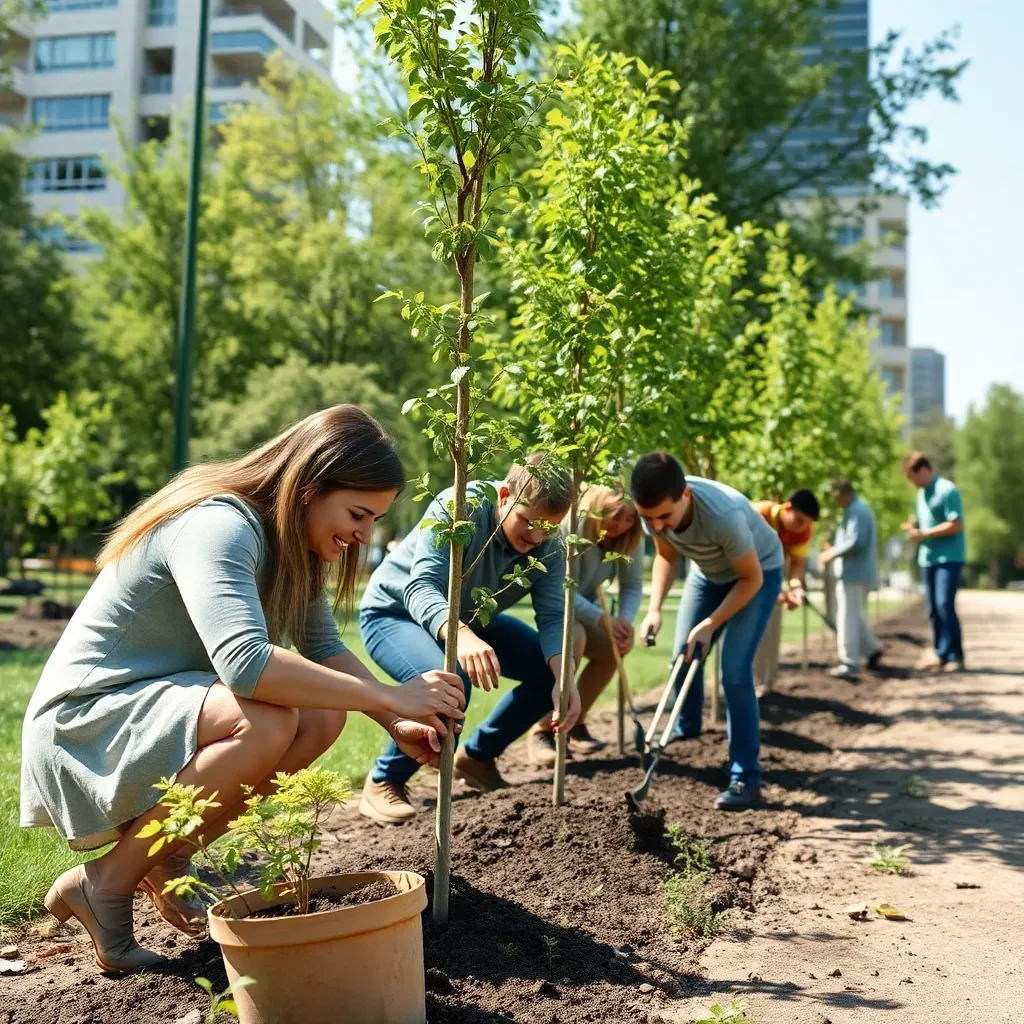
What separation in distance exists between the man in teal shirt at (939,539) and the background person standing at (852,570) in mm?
518

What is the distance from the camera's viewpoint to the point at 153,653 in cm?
322

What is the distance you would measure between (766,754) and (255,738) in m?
4.79

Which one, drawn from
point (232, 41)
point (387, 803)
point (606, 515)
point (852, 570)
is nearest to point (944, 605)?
point (852, 570)

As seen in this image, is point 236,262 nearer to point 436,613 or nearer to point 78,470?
point 78,470

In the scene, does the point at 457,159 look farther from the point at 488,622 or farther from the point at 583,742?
the point at 583,742

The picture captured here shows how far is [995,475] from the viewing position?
6569 cm

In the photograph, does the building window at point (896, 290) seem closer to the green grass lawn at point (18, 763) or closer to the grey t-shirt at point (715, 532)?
the green grass lawn at point (18, 763)

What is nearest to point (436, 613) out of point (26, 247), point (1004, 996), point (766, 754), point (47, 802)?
point (47, 802)

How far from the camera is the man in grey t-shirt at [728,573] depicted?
5148mm

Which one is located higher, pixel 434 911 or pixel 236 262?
pixel 236 262

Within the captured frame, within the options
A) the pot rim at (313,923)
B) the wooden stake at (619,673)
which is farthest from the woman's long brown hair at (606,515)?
the pot rim at (313,923)

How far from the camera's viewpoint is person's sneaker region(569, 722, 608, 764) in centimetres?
705

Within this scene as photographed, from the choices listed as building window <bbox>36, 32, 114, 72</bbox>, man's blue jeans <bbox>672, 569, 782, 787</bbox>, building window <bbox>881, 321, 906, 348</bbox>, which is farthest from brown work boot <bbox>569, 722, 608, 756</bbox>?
building window <bbox>881, 321, 906, 348</bbox>

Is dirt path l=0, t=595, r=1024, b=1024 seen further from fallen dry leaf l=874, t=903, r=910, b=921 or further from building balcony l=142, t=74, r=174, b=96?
building balcony l=142, t=74, r=174, b=96
